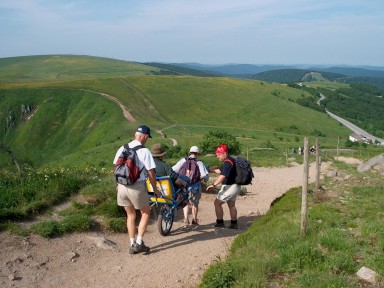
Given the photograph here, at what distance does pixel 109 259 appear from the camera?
7.39 m

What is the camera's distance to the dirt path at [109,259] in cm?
648

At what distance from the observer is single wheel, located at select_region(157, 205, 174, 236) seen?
8570mm

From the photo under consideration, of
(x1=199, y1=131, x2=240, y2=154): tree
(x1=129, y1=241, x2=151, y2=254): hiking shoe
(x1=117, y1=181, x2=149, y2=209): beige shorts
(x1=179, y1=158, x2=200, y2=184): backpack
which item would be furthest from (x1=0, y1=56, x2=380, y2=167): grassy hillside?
(x1=117, y1=181, x2=149, y2=209): beige shorts

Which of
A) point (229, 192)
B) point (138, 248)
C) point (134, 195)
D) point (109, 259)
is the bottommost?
point (109, 259)

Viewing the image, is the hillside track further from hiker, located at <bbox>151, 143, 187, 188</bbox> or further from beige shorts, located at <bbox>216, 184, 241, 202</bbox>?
hiker, located at <bbox>151, 143, 187, 188</bbox>

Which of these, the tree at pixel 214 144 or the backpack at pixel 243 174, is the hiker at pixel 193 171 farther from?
the tree at pixel 214 144

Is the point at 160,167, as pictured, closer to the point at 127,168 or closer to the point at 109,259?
the point at 127,168

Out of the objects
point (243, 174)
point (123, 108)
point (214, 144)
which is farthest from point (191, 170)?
point (123, 108)

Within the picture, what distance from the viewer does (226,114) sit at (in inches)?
3625

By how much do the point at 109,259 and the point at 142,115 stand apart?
7227 cm

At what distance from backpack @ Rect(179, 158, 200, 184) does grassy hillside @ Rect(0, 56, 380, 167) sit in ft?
148

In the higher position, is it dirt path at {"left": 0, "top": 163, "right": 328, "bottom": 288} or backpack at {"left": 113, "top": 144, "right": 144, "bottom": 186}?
backpack at {"left": 113, "top": 144, "right": 144, "bottom": 186}

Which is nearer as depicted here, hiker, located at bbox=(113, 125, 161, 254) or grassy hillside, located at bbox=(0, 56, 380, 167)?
hiker, located at bbox=(113, 125, 161, 254)

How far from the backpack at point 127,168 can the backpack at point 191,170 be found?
241 centimetres
